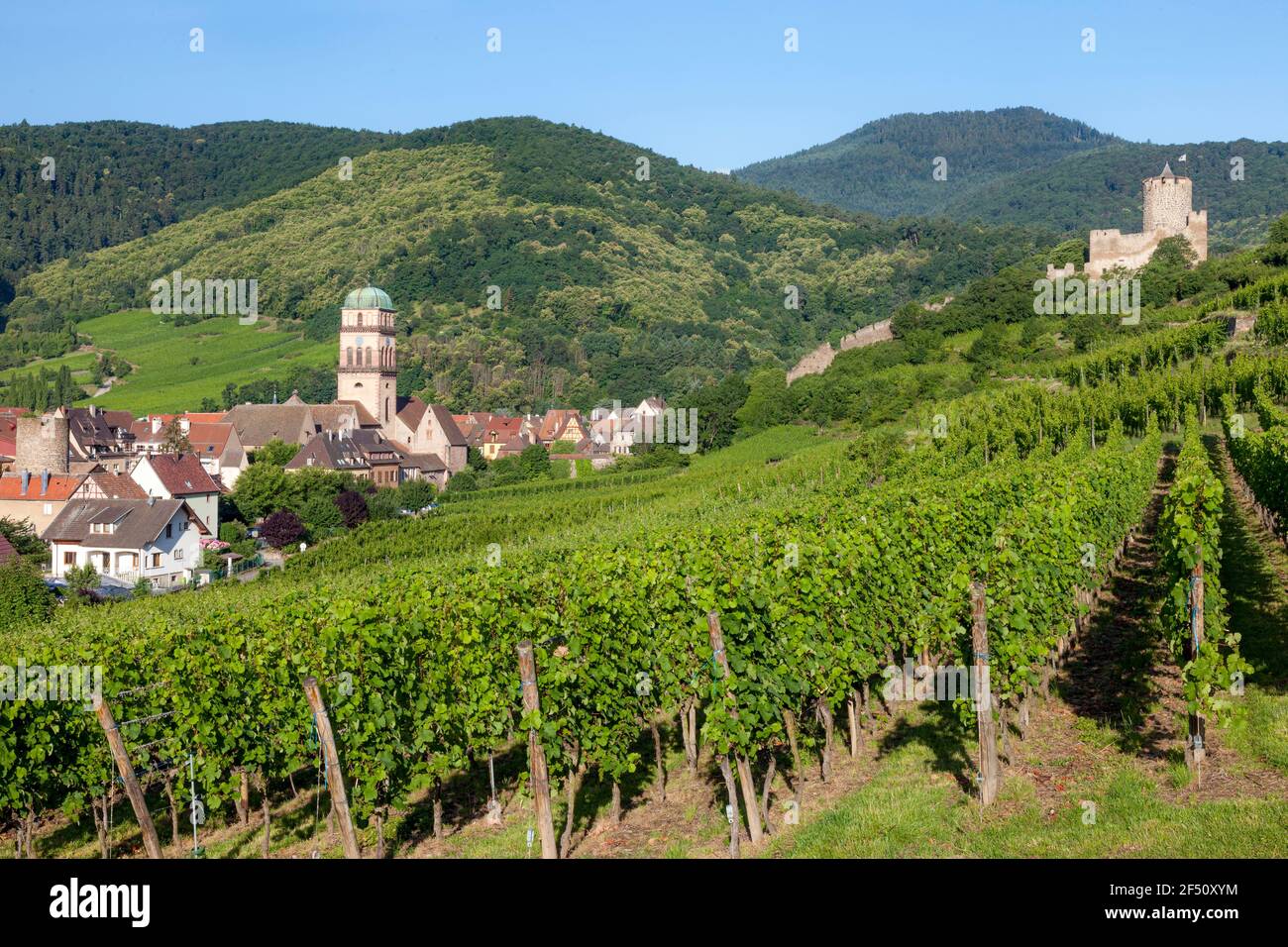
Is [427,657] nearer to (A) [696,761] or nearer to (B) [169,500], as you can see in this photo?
(A) [696,761]

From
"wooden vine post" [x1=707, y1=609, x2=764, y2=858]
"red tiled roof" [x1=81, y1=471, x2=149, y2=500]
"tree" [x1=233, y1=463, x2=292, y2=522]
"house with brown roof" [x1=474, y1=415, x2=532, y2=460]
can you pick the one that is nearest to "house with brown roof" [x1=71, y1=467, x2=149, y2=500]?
"red tiled roof" [x1=81, y1=471, x2=149, y2=500]

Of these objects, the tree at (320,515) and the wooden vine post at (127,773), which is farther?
the tree at (320,515)

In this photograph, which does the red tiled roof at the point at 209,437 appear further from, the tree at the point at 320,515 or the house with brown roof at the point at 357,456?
A: the tree at the point at 320,515

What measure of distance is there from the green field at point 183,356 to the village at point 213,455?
85.8 ft

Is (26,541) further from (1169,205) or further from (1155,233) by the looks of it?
(1169,205)

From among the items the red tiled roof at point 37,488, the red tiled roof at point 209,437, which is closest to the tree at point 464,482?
the red tiled roof at point 209,437

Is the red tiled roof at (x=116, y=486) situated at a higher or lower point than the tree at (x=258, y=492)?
higher

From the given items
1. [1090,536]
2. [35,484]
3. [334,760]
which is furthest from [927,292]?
[334,760]

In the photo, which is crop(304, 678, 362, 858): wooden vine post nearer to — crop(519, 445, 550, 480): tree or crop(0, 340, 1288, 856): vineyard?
crop(0, 340, 1288, 856): vineyard

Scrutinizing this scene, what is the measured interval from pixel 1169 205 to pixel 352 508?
213 ft

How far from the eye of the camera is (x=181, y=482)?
62094 mm

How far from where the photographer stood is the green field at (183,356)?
395ft

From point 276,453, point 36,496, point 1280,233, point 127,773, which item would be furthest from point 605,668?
point 1280,233

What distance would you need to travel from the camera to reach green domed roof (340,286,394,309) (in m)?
98.6
